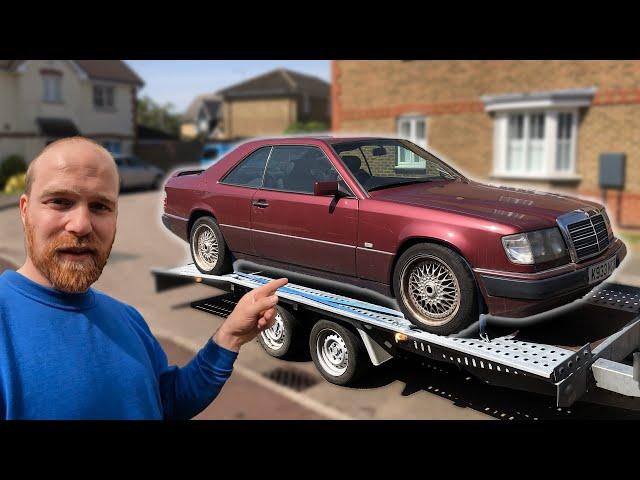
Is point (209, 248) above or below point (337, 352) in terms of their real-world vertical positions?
above

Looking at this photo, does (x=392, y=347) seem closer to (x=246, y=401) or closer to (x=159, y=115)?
(x=246, y=401)

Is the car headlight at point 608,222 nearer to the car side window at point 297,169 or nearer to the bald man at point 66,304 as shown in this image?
the car side window at point 297,169

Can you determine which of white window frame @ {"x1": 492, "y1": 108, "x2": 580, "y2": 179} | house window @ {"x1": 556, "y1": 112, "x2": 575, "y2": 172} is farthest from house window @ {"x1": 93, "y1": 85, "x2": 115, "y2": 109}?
house window @ {"x1": 556, "y1": 112, "x2": 575, "y2": 172}

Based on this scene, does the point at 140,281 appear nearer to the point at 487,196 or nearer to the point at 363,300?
the point at 363,300

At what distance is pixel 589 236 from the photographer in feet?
12.4

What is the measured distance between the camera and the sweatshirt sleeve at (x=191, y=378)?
205 cm

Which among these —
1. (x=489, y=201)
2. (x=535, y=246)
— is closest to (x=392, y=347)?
(x=535, y=246)

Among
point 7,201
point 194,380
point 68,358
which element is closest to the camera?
point 68,358

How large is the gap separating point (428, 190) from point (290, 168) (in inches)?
35.4

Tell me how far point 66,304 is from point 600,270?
3.18 m

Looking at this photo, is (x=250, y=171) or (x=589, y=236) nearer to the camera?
(x=250, y=171)

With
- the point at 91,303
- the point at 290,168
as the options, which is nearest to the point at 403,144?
the point at 290,168

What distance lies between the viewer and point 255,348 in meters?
2.83

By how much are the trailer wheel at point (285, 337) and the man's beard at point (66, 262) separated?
4.91ft
